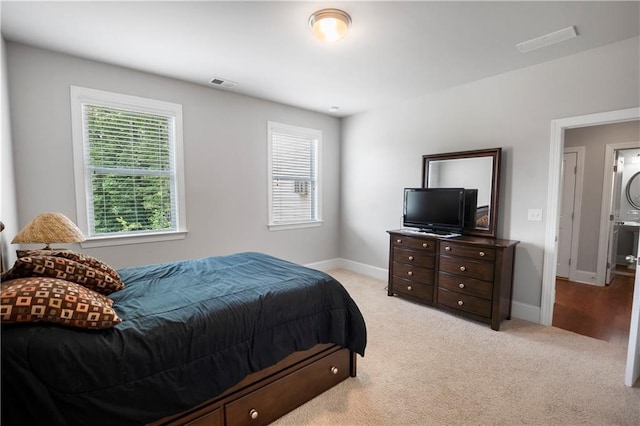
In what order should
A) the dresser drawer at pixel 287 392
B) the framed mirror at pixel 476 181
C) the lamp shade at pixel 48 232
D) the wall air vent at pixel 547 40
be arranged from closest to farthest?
the dresser drawer at pixel 287 392
the lamp shade at pixel 48 232
the wall air vent at pixel 547 40
the framed mirror at pixel 476 181

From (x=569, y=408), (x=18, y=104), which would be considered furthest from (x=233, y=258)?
(x=569, y=408)

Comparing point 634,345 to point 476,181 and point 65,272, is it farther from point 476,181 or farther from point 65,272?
point 65,272

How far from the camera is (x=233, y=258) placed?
272 centimetres

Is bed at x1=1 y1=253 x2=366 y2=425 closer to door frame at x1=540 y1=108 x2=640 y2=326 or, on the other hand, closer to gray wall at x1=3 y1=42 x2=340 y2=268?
gray wall at x1=3 y1=42 x2=340 y2=268

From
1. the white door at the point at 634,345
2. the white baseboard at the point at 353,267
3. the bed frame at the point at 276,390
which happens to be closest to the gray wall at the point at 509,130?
the white baseboard at the point at 353,267

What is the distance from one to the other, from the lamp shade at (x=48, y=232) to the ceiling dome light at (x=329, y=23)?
2313 millimetres

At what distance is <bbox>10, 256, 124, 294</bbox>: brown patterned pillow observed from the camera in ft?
4.71

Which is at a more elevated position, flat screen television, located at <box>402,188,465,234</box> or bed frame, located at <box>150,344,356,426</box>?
flat screen television, located at <box>402,188,465,234</box>

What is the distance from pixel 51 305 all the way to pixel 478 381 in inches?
101

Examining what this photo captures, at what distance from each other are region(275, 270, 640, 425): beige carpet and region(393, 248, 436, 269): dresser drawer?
677 millimetres

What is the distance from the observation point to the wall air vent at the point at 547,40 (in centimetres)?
233

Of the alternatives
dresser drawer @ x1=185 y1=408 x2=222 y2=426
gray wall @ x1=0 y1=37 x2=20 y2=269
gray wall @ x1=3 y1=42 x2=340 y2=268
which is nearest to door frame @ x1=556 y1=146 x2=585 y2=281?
gray wall @ x1=3 y1=42 x2=340 y2=268

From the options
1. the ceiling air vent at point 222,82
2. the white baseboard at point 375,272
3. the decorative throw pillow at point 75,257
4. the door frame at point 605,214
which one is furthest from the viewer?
the door frame at point 605,214

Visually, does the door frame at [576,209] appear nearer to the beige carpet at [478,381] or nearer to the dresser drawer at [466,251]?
the beige carpet at [478,381]
